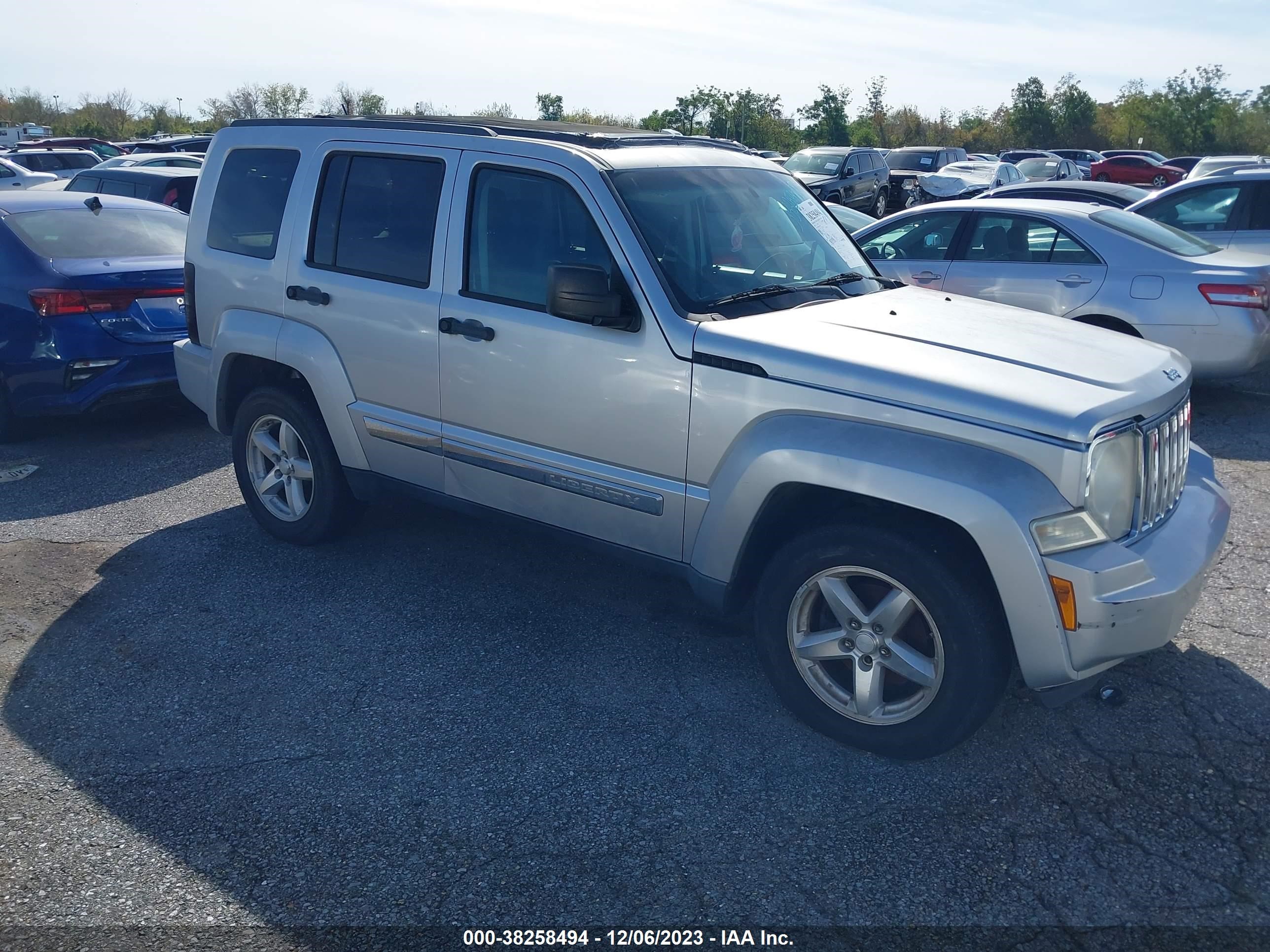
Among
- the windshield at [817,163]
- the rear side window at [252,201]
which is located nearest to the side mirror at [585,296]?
the rear side window at [252,201]

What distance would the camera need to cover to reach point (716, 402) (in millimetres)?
3764

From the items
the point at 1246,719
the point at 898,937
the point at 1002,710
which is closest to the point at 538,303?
the point at 1002,710

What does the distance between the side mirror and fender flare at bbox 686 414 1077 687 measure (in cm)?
70

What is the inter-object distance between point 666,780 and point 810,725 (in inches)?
23.5

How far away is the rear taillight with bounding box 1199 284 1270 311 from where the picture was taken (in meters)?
7.28

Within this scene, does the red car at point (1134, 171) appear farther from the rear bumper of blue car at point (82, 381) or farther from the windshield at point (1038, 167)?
the rear bumper of blue car at point (82, 381)

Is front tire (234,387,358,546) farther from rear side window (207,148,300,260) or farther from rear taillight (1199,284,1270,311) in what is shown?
rear taillight (1199,284,1270,311)

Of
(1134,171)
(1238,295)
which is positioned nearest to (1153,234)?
Result: (1238,295)

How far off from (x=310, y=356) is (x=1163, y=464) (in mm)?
3697

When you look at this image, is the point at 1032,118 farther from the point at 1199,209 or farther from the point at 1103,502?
the point at 1103,502

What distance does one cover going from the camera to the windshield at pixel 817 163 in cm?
2208

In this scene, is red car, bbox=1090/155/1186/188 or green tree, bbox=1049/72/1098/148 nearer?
red car, bbox=1090/155/1186/188

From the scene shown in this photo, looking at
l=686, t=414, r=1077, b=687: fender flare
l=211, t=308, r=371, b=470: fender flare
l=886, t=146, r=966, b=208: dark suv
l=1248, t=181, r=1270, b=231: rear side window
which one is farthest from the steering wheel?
l=886, t=146, r=966, b=208: dark suv

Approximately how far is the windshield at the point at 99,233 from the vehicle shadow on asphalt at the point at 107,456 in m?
1.12
